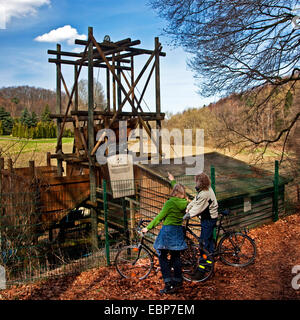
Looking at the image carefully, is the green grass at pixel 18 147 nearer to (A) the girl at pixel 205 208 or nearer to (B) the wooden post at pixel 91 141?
(B) the wooden post at pixel 91 141

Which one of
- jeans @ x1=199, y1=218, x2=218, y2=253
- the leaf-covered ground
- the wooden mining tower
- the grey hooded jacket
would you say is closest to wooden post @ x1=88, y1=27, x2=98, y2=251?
the wooden mining tower

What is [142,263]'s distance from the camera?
19.5ft

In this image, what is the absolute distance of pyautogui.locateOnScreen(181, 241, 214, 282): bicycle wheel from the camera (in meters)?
5.21

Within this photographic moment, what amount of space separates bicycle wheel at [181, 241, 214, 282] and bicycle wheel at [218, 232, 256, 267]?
526 mm

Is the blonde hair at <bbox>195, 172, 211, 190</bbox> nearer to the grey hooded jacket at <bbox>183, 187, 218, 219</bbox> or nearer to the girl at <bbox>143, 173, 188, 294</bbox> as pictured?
the grey hooded jacket at <bbox>183, 187, 218, 219</bbox>

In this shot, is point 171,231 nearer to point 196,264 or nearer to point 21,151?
point 196,264

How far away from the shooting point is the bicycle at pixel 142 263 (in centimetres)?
529

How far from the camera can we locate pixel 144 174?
958 centimetres

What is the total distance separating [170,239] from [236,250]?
69.0 inches

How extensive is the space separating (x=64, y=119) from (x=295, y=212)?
904 cm

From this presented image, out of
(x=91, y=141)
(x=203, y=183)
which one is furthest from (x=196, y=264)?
(x=91, y=141)

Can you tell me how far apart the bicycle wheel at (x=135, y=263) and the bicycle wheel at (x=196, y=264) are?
606 mm

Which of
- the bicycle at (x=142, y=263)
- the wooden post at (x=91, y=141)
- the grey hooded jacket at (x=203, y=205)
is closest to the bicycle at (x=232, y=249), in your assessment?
the bicycle at (x=142, y=263)
